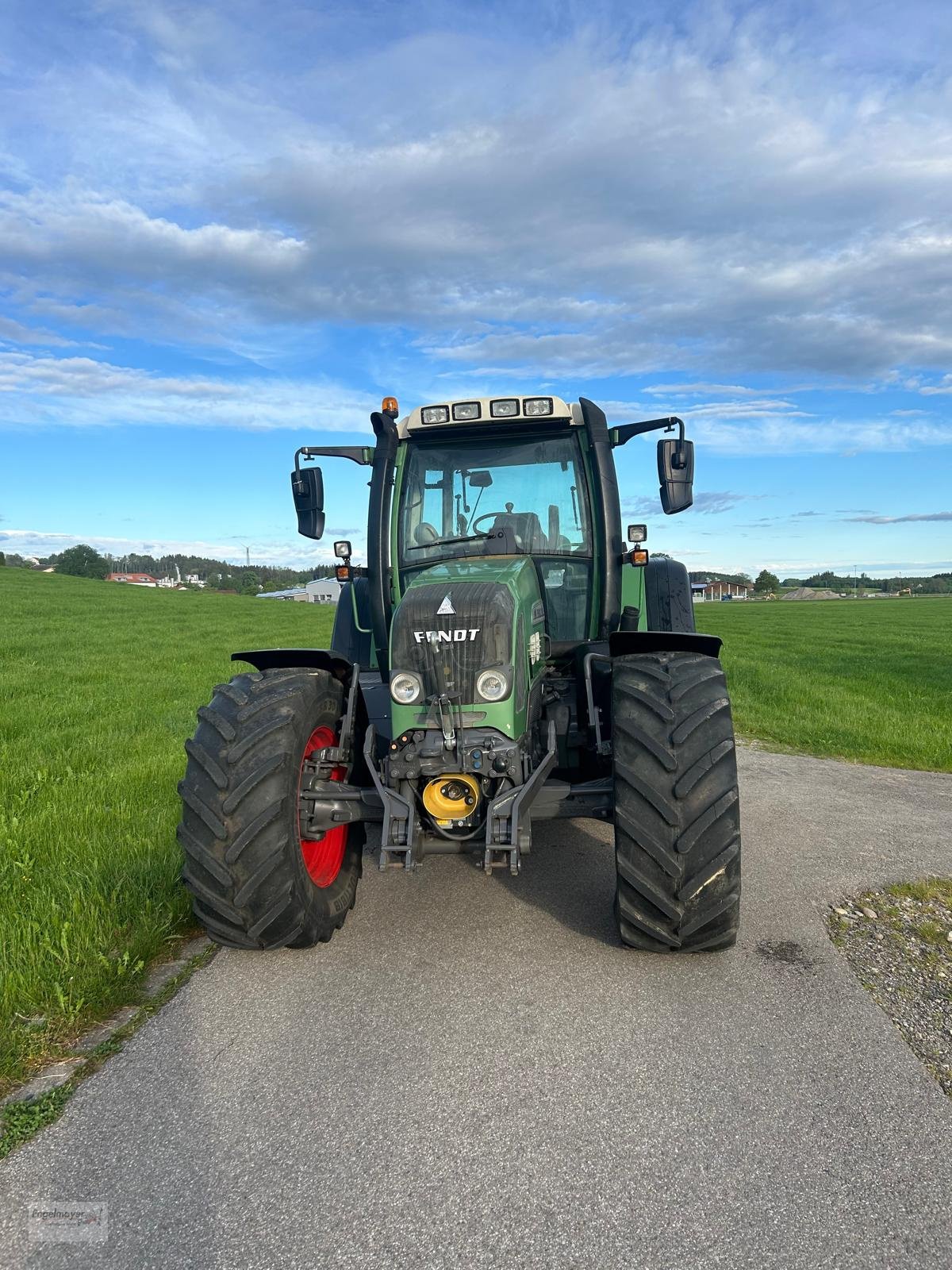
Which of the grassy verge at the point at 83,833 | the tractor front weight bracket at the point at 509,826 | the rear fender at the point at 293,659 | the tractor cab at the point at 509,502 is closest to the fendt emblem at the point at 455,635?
the rear fender at the point at 293,659

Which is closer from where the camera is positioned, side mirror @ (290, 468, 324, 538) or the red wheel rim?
the red wheel rim

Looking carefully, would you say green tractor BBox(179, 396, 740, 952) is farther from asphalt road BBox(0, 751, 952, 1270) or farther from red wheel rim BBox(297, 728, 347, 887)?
asphalt road BBox(0, 751, 952, 1270)

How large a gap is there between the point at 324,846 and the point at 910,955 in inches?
108

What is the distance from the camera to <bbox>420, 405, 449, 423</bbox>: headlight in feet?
15.9

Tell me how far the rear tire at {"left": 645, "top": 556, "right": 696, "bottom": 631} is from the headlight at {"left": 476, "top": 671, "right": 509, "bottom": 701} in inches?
103

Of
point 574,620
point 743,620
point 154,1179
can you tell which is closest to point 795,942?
point 574,620

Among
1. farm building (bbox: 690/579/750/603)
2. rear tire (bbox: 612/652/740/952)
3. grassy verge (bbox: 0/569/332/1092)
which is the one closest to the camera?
grassy verge (bbox: 0/569/332/1092)

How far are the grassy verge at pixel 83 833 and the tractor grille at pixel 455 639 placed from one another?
1656 mm

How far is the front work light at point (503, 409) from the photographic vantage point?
4.80 metres

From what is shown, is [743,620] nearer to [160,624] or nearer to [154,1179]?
[160,624]

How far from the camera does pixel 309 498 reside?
5121 mm

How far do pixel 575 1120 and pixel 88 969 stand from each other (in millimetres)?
2025

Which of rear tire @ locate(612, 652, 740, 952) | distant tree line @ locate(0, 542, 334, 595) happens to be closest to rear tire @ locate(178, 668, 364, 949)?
rear tire @ locate(612, 652, 740, 952)

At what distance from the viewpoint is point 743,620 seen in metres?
42.5
